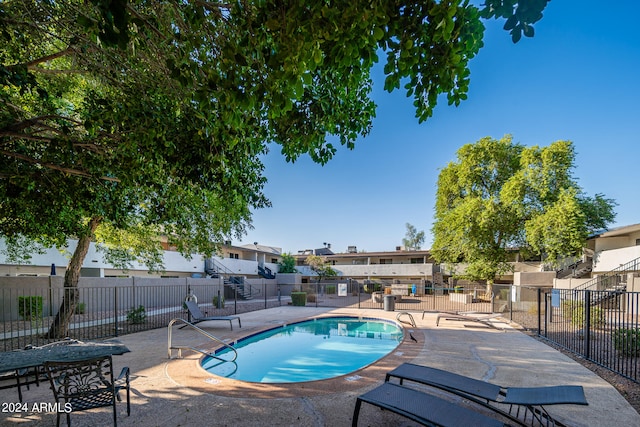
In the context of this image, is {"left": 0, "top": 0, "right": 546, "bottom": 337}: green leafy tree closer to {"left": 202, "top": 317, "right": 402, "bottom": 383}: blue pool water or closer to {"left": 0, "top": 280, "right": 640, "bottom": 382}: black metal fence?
{"left": 0, "top": 280, "right": 640, "bottom": 382}: black metal fence

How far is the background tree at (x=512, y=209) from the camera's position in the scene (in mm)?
22703

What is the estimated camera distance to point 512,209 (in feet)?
78.8

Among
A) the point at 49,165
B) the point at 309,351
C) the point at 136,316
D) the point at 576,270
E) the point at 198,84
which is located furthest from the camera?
the point at 576,270

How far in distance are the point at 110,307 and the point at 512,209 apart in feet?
86.3

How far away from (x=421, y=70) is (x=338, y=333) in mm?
11936

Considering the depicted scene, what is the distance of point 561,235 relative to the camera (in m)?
22.1

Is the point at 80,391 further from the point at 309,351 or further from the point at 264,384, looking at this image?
the point at 309,351

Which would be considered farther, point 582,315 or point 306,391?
point 582,315

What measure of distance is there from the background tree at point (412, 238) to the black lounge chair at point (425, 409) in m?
68.7

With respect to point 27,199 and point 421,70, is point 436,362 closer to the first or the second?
point 421,70

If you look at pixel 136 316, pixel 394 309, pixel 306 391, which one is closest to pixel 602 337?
pixel 394 309

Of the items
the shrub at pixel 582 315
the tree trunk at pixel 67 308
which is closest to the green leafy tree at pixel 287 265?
the tree trunk at pixel 67 308

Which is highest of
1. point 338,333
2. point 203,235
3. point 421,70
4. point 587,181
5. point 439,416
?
point 587,181

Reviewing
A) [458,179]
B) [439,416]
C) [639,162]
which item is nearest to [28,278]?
[439,416]
